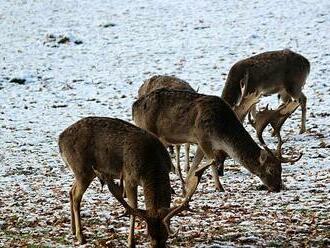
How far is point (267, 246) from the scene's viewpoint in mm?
7414

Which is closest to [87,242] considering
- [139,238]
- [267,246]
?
[139,238]

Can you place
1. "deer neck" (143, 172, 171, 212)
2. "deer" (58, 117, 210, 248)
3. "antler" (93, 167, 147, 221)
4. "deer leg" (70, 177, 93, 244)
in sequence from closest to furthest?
"antler" (93, 167, 147, 221)
"deer neck" (143, 172, 171, 212)
"deer" (58, 117, 210, 248)
"deer leg" (70, 177, 93, 244)

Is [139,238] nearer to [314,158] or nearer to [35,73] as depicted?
[314,158]

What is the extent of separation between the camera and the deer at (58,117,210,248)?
727 centimetres

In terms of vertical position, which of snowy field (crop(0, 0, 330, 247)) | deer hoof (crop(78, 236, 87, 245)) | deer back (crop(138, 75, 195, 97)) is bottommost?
snowy field (crop(0, 0, 330, 247))

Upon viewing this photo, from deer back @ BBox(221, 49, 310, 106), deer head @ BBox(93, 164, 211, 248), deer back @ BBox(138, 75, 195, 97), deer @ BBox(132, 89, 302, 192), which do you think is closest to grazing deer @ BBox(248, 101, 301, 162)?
deer @ BBox(132, 89, 302, 192)

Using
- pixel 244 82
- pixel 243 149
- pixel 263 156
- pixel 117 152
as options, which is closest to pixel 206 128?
pixel 243 149

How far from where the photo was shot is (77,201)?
827 cm

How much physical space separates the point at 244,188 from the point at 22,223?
3.57 metres

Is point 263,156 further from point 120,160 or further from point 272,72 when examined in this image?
point 272,72

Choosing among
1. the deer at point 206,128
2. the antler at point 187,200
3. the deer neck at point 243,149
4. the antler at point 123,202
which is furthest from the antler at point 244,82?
the antler at point 123,202

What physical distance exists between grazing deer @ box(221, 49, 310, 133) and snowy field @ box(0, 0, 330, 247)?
3.05ft

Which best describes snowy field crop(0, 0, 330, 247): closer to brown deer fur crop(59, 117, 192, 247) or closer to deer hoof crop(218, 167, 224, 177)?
deer hoof crop(218, 167, 224, 177)

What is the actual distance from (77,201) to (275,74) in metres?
7.73
